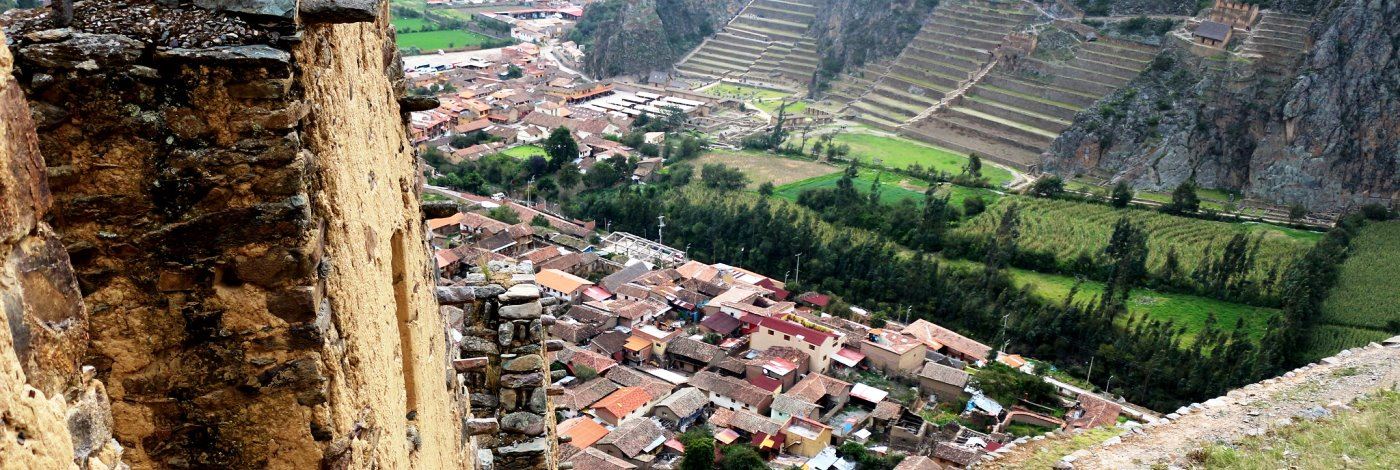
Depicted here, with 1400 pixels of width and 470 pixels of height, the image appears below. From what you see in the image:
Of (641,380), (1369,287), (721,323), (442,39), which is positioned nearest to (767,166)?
(721,323)

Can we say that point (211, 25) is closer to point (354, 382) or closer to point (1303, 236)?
point (354, 382)

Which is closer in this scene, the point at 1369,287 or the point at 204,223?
the point at 204,223

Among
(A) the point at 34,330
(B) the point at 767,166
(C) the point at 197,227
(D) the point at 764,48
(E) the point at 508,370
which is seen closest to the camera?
(A) the point at 34,330

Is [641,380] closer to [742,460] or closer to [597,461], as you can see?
[597,461]

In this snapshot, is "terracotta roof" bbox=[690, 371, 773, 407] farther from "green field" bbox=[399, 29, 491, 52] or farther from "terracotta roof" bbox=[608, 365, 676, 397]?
"green field" bbox=[399, 29, 491, 52]

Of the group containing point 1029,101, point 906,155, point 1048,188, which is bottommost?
point 906,155

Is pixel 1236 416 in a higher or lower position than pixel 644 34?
higher

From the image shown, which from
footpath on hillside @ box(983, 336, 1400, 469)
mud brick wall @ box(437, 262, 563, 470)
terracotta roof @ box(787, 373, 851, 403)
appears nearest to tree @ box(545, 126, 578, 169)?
terracotta roof @ box(787, 373, 851, 403)

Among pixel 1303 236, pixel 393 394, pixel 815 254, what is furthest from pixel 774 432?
pixel 1303 236
